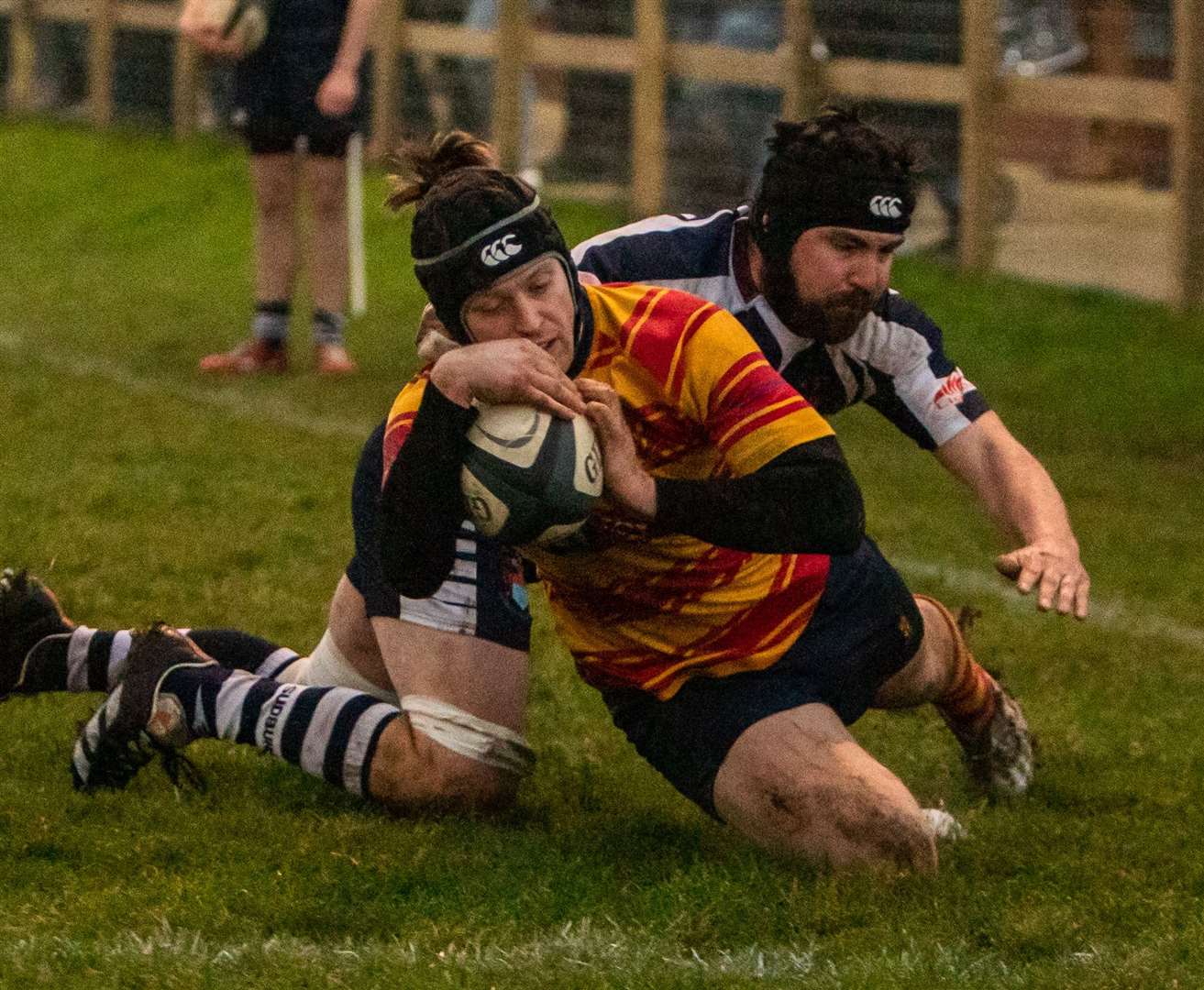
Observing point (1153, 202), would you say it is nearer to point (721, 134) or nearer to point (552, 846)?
point (721, 134)

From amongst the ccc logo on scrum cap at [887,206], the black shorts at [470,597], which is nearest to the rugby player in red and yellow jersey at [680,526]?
the black shorts at [470,597]

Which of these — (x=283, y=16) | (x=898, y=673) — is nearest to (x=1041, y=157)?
(x=283, y=16)

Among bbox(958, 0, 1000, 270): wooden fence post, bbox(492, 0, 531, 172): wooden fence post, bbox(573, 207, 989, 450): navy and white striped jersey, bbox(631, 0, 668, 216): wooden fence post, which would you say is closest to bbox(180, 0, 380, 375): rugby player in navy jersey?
bbox(958, 0, 1000, 270): wooden fence post

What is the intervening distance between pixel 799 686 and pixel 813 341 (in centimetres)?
73

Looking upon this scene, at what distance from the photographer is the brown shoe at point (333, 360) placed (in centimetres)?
1069

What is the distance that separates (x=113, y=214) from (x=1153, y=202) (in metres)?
7.22

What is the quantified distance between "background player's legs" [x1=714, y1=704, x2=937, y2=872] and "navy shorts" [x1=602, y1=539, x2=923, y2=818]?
0.05m

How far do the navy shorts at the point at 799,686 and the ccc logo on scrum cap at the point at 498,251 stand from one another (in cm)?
93

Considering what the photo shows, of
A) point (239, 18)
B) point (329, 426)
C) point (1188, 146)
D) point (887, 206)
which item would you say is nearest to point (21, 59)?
point (239, 18)

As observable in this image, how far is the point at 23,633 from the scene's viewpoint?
17.4ft

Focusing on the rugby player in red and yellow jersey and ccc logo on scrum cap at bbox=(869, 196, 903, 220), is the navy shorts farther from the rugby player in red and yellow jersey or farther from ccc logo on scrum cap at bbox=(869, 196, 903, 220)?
ccc logo on scrum cap at bbox=(869, 196, 903, 220)

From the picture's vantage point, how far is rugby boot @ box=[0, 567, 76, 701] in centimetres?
529

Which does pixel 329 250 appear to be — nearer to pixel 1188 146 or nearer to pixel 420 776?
pixel 1188 146

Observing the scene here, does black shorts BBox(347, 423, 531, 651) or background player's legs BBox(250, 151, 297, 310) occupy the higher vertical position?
background player's legs BBox(250, 151, 297, 310)
